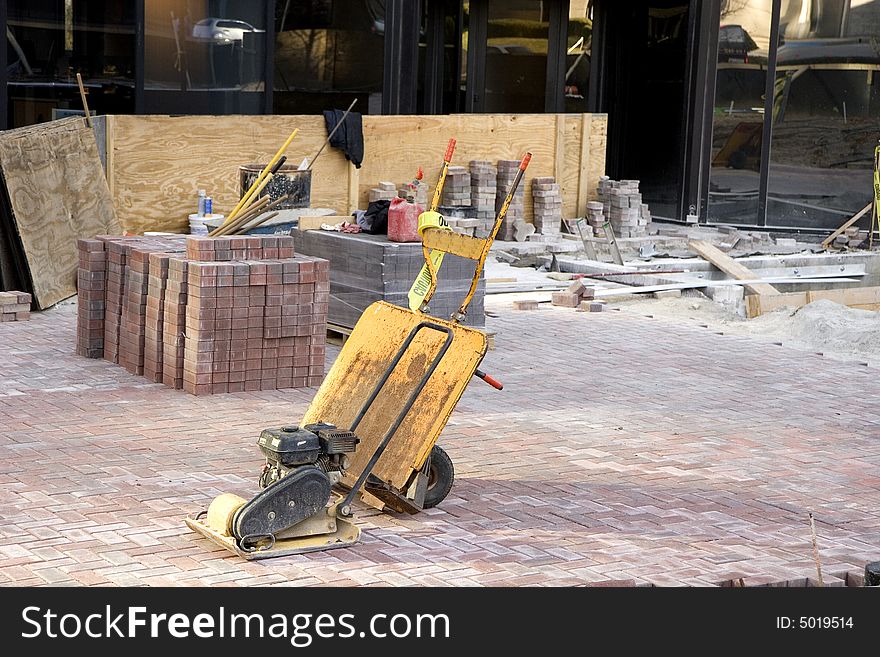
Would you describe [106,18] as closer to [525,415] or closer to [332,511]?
[525,415]

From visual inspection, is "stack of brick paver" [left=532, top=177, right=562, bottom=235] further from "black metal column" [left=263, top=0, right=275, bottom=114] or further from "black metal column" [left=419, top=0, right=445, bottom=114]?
"black metal column" [left=263, top=0, right=275, bottom=114]

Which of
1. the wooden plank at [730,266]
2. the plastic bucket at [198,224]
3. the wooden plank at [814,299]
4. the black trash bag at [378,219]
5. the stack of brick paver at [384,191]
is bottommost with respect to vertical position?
the wooden plank at [814,299]

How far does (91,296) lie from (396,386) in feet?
14.8

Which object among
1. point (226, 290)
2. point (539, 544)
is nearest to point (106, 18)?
point (226, 290)

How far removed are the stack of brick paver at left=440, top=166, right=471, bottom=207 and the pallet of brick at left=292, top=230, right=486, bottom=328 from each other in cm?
625

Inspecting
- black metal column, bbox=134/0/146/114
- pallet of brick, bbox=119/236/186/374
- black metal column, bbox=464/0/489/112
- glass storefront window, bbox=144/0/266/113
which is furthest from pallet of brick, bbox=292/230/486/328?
black metal column, bbox=464/0/489/112

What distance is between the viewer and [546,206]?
19219 millimetres

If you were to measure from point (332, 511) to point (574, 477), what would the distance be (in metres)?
2.01

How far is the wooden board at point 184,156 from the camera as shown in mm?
15359

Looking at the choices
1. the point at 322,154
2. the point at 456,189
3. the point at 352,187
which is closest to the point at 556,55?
the point at 456,189

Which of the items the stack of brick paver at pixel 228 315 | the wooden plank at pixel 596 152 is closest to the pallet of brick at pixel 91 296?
the stack of brick paver at pixel 228 315

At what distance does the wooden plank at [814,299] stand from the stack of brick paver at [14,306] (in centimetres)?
746

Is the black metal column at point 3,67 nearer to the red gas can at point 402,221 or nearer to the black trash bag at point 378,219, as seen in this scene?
the black trash bag at point 378,219

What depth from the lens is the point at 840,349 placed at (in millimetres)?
12805
